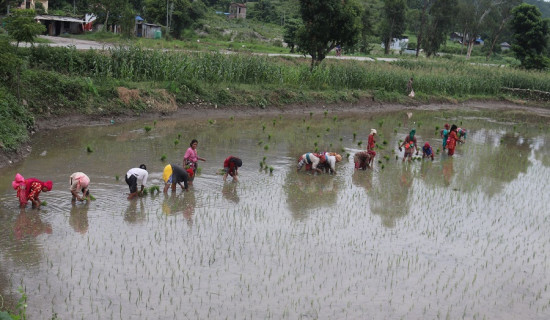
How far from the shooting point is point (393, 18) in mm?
58312

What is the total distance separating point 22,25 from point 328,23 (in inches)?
665

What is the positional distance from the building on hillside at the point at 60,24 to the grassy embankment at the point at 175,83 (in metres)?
22.1

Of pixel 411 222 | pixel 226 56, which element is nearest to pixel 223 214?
pixel 411 222

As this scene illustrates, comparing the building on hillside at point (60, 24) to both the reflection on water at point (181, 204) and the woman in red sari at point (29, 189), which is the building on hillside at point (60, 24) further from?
the woman in red sari at point (29, 189)

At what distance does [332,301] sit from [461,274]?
2570 mm

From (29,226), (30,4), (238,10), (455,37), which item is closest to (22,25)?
(29,226)

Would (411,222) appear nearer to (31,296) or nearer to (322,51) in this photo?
(31,296)

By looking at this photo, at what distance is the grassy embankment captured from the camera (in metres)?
19.8

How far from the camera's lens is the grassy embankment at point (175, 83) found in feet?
65.1

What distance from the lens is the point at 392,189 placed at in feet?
48.6

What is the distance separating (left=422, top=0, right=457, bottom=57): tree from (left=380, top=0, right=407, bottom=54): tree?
12.0ft

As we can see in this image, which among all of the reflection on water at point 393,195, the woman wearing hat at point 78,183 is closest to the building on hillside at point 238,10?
the reflection on water at point 393,195

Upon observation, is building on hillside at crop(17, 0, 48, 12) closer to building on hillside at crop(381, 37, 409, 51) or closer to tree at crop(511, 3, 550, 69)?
building on hillside at crop(381, 37, 409, 51)

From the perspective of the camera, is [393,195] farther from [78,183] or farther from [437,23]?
[437,23]
